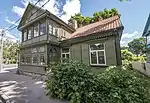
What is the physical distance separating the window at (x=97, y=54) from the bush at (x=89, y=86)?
12.1 feet

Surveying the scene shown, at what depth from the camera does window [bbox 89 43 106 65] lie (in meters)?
9.16

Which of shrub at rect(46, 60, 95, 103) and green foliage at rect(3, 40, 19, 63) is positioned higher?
green foliage at rect(3, 40, 19, 63)

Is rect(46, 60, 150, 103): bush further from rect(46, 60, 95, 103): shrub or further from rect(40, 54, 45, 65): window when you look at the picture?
rect(40, 54, 45, 65): window

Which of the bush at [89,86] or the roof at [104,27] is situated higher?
the roof at [104,27]

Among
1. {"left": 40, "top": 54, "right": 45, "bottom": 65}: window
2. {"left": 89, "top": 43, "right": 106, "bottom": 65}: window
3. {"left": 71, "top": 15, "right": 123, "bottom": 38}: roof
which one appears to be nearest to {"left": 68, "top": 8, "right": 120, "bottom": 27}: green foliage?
{"left": 71, "top": 15, "right": 123, "bottom": 38}: roof

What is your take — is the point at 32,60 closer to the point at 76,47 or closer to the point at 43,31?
the point at 43,31

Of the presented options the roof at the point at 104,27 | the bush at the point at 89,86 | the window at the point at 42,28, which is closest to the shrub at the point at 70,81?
the bush at the point at 89,86

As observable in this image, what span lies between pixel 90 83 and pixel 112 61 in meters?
4.29

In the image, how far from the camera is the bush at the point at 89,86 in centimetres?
424

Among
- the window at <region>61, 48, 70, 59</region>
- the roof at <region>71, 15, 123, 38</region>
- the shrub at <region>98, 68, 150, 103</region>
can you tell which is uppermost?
the roof at <region>71, 15, 123, 38</region>

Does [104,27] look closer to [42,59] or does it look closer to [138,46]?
[42,59]

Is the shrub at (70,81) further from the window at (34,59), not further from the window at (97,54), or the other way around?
the window at (34,59)

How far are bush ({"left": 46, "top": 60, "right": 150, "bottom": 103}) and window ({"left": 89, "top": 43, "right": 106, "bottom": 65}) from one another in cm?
367

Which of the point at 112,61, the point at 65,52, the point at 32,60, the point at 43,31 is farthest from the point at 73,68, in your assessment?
the point at 32,60
